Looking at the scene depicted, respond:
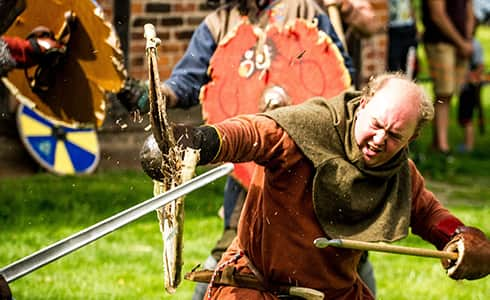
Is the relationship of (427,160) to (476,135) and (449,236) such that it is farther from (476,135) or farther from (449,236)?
(449,236)

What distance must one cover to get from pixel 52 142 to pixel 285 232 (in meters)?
5.04

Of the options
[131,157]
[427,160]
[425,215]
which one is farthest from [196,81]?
[427,160]

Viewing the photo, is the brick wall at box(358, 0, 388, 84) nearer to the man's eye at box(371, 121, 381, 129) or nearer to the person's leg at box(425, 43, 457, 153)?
the person's leg at box(425, 43, 457, 153)

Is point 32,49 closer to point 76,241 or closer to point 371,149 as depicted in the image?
point 371,149

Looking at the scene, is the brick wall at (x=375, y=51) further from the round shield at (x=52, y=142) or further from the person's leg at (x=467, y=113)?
the round shield at (x=52, y=142)

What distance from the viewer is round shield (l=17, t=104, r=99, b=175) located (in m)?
8.82

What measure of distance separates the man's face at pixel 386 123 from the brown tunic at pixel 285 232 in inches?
7.8

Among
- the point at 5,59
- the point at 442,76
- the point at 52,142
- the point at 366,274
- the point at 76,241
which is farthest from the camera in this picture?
the point at 442,76

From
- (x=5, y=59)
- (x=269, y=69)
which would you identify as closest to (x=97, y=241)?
(x=269, y=69)

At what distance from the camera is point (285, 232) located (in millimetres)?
4066

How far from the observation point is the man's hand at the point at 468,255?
4.11m

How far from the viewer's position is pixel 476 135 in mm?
13289

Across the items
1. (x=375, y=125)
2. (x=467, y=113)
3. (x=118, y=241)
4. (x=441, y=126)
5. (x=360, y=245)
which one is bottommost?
(x=467, y=113)

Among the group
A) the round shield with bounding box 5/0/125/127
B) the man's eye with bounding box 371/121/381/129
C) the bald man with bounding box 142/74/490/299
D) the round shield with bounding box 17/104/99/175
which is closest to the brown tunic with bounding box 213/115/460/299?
the bald man with bounding box 142/74/490/299
